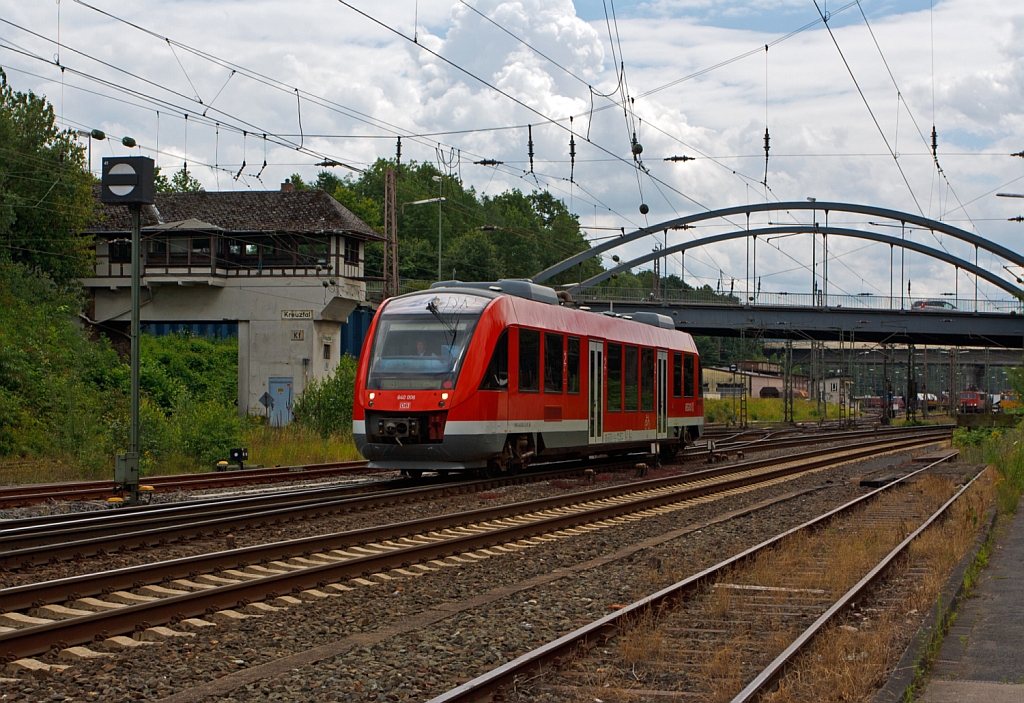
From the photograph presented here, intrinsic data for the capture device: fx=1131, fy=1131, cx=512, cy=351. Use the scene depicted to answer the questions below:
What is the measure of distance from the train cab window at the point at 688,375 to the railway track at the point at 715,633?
14389mm

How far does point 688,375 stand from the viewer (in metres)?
27.1

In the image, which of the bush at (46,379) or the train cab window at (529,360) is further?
the bush at (46,379)

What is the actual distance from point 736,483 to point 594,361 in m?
3.44

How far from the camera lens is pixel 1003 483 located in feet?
61.0

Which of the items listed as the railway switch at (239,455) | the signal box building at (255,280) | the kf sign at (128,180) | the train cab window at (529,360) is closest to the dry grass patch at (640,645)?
the kf sign at (128,180)

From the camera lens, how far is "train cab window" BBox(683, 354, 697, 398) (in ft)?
88.2

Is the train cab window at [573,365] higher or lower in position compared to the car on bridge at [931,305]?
lower

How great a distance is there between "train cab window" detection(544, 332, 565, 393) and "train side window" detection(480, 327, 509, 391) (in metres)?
1.55

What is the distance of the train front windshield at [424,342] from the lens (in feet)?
56.5

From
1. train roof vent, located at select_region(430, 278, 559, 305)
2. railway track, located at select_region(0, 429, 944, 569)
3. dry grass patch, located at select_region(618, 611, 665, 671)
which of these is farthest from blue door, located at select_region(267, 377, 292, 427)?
dry grass patch, located at select_region(618, 611, 665, 671)

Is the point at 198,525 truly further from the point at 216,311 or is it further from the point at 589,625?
the point at 216,311

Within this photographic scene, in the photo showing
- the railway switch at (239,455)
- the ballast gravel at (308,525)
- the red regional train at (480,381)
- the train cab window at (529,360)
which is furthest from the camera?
the railway switch at (239,455)

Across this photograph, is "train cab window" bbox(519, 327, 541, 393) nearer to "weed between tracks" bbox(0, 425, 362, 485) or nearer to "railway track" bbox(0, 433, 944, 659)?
"railway track" bbox(0, 433, 944, 659)

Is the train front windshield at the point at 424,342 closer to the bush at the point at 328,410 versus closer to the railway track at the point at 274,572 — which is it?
the railway track at the point at 274,572
